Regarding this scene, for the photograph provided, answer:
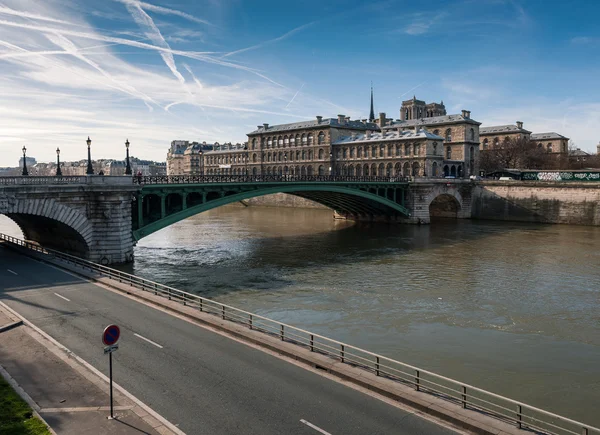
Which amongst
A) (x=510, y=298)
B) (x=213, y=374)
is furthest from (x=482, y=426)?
(x=510, y=298)

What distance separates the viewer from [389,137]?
91.2 m

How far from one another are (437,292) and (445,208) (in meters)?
53.1

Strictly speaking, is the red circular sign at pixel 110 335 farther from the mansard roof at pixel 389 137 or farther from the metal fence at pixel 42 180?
the mansard roof at pixel 389 137

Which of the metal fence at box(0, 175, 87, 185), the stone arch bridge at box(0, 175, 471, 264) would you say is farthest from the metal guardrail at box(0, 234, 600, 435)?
the metal fence at box(0, 175, 87, 185)

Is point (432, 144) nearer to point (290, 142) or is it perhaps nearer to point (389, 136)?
point (389, 136)

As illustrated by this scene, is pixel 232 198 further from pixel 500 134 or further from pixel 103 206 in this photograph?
pixel 500 134

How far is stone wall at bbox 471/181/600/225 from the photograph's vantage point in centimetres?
6712

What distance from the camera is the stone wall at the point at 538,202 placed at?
67125mm

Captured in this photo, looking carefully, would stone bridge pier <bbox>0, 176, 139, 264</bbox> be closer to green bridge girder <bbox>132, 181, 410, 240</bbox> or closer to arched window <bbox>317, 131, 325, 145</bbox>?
green bridge girder <bbox>132, 181, 410, 240</bbox>

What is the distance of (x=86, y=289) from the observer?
2492 centimetres

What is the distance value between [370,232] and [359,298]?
1332 inches

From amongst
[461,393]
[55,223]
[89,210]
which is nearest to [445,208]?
[89,210]

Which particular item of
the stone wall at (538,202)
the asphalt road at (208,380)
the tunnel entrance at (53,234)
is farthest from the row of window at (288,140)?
the asphalt road at (208,380)

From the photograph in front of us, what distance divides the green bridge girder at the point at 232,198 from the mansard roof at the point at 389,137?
16.9 meters
